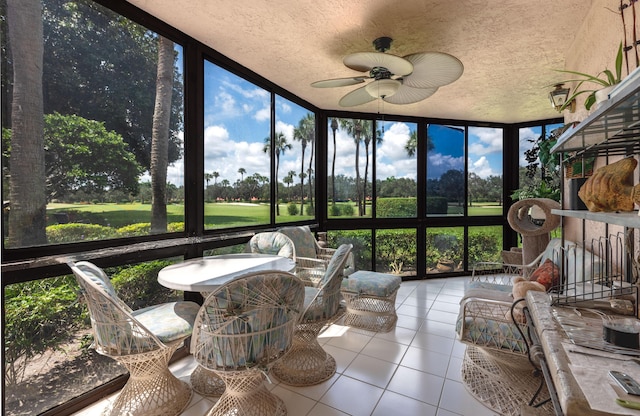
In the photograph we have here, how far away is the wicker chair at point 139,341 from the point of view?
1.58 m

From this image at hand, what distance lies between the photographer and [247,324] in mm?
1468

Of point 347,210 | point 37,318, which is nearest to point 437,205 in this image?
point 347,210

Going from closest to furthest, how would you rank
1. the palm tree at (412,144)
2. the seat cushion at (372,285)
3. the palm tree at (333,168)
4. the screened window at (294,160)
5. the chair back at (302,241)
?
1. the seat cushion at (372,285)
2. the chair back at (302,241)
3. the screened window at (294,160)
4. the palm tree at (333,168)
5. the palm tree at (412,144)

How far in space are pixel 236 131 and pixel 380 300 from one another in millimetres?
2473

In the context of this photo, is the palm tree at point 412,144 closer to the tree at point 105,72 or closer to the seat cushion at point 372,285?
the seat cushion at point 372,285

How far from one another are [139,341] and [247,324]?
72 cm

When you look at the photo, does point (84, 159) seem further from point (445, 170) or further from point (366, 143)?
point (445, 170)

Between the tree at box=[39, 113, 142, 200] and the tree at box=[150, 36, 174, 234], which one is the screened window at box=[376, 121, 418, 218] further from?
the tree at box=[39, 113, 142, 200]

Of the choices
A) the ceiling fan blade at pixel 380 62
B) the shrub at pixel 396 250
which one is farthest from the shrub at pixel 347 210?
the ceiling fan blade at pixel 380 62

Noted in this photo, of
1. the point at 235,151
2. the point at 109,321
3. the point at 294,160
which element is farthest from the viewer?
the point at 294,160

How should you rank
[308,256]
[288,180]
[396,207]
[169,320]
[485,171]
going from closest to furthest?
[169,320] < [308,256] < [288,180] < [396,207] < [485,171]

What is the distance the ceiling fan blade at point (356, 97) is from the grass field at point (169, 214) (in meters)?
1.64

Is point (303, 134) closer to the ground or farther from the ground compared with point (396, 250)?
farther from the ground

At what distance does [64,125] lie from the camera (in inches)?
73.9
